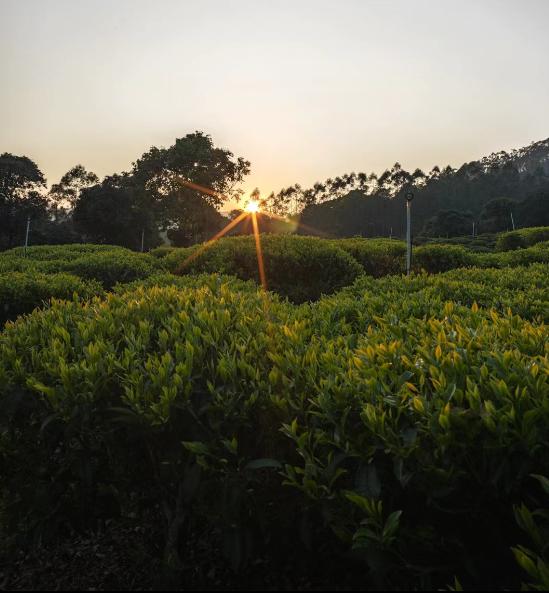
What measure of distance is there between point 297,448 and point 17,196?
2375 inches

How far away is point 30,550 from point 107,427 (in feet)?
3.51

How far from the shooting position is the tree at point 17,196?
162 feet

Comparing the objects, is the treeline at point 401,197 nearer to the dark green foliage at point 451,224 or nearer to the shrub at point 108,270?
the dark green foliage at point 451,224

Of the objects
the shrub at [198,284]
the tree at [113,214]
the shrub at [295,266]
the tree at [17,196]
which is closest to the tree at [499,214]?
the tree at [113,214]

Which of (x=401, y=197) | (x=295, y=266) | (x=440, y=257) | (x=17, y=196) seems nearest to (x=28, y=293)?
(x=295, y=266)

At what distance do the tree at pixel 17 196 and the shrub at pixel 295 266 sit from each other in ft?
150

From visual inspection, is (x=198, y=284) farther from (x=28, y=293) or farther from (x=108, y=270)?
(x=108, y=270)

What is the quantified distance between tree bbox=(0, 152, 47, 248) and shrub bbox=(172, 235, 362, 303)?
45.6m

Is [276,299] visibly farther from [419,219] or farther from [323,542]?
[419,219]

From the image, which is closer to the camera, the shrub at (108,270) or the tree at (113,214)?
the shrub at (108,270)

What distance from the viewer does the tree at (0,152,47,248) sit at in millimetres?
49438

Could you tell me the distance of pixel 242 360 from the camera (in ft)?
9.86

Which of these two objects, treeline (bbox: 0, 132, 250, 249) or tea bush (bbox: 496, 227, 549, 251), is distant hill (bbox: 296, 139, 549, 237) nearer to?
treeline (bbox: 0, 132, 250, 249)

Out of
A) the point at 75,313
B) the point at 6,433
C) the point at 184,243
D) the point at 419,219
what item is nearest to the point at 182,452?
the point at 6,433
